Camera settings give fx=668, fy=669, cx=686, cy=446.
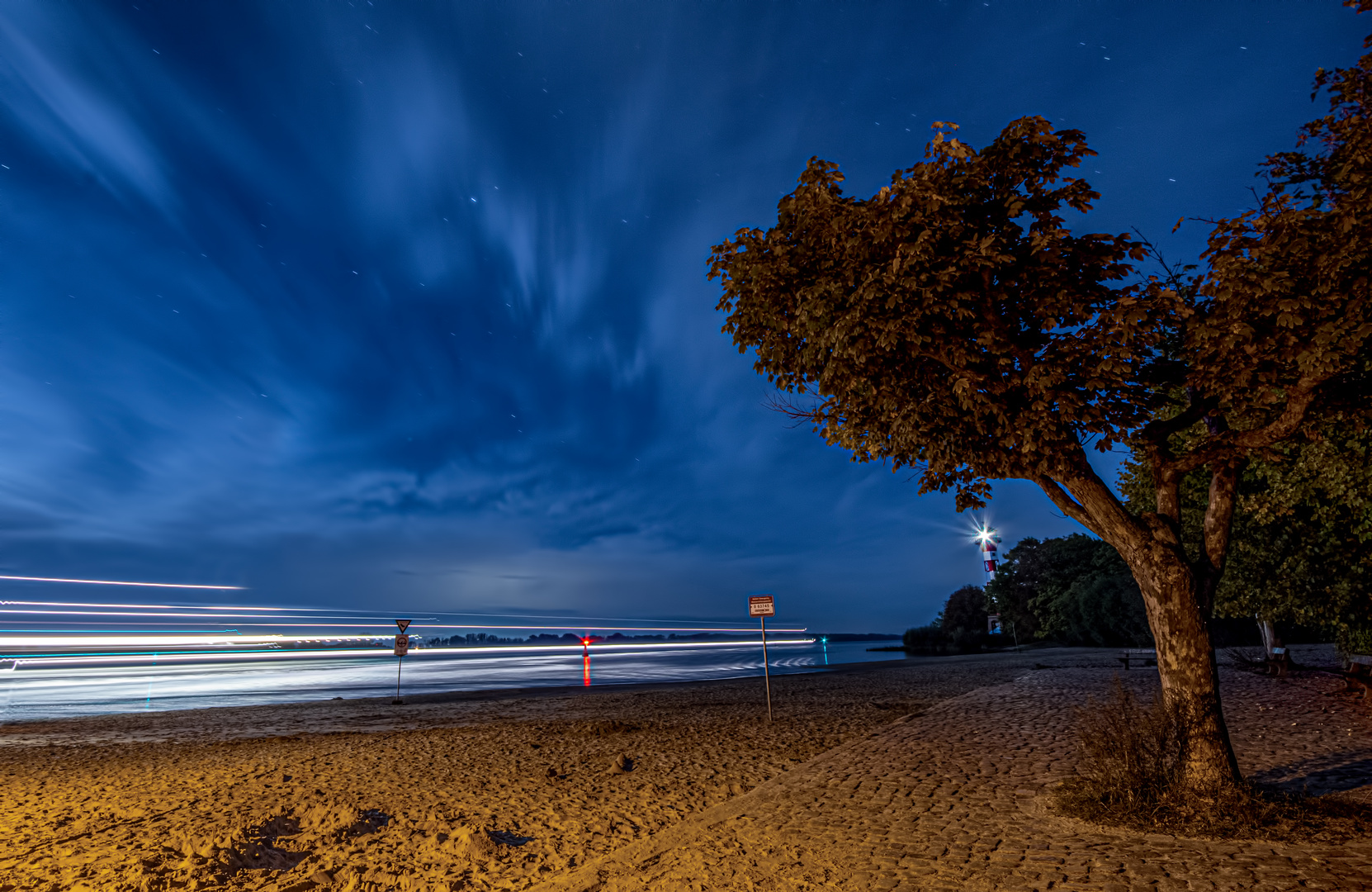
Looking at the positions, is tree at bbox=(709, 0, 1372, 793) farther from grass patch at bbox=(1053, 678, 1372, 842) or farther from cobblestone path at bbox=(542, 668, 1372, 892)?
cobblestone path at bbox=(542, 668, 1372, 892)

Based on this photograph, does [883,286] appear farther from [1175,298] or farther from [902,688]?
[902,688]

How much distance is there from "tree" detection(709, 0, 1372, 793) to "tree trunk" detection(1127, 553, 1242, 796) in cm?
2

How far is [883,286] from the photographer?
7.06 metres

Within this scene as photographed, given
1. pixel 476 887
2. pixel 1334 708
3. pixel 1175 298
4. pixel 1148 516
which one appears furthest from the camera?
pixel 1334 708

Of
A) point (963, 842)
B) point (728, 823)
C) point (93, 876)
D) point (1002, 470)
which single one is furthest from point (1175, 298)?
point (93, 876)

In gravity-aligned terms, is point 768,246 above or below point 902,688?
above

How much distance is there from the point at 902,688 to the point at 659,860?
20.1 m

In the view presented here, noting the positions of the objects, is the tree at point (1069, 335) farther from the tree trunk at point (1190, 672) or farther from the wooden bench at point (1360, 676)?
the wooden bench at point (1360, 676)

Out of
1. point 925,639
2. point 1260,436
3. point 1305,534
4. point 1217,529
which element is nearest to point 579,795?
point 1217,529

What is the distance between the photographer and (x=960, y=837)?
6492 millimetres

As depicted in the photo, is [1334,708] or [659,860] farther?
[1334,708]

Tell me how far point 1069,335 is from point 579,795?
8.53 m

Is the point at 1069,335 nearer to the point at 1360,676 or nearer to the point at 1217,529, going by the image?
the point at 1217,529

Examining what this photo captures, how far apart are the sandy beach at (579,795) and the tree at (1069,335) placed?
9.23ft
